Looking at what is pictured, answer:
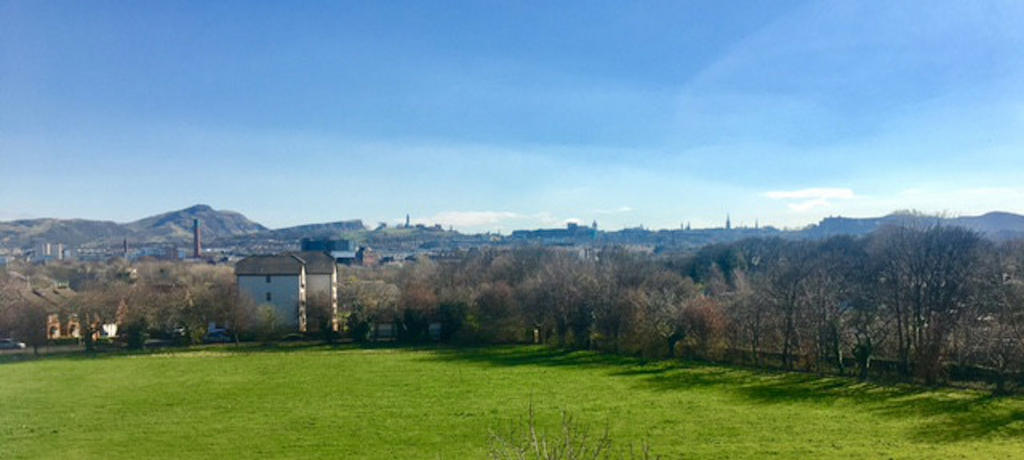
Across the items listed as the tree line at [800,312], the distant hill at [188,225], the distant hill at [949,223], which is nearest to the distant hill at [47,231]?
the tree line at [800,312]

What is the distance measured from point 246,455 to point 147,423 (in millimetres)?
6410

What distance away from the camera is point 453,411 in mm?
23297

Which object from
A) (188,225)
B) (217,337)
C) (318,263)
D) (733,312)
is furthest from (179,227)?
(733,312)

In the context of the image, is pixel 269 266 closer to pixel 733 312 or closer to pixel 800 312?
pixel 733 312

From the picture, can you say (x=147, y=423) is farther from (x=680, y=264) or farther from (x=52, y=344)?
(x=680, y=264)

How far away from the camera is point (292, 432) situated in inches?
796

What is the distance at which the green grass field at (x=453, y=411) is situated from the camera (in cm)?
1833

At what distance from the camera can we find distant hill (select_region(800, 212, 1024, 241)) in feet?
117

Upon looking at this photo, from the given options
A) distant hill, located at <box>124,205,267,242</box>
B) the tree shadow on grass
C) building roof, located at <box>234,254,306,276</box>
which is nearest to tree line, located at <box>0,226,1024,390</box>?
the tree shadow on grass

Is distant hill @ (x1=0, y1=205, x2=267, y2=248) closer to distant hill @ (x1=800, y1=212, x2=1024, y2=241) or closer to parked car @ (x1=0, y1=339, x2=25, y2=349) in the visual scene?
parked car @ (x1=0, y1=339, x2=25, y2=349)

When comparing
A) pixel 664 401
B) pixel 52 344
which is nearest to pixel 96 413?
pixel 664 401

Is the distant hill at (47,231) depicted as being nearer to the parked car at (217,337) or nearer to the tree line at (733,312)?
the tree line at (733,312)

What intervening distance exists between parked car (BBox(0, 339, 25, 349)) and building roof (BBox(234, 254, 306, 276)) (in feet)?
48.4

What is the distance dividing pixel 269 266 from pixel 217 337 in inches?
275
